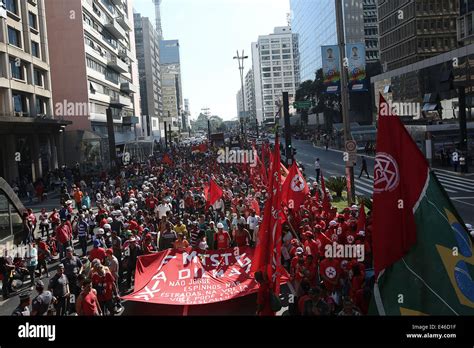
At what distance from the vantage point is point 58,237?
15875 mm

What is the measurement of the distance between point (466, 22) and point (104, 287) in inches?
2130

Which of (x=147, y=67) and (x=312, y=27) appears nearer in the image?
(x=312, y=27)

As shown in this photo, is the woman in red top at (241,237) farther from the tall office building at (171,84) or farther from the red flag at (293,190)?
the tall office building at (171,84)

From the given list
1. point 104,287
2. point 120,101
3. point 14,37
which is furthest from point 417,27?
point 104,287

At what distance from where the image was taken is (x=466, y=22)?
53.7 meters

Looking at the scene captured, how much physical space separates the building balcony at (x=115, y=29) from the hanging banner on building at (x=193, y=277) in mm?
64917

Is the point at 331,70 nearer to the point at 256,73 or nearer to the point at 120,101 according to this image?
the point at 256,73

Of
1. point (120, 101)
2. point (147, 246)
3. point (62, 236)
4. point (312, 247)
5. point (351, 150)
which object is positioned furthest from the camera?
point (120, 101)

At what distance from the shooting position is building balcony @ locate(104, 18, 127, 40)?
232ft

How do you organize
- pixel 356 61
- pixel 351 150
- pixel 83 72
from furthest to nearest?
pixel 83 72 < pixel 356 61 < pixel 351 150

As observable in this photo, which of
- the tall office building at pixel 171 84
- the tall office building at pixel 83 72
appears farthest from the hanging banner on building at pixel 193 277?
the tall office building at pixel 171 84

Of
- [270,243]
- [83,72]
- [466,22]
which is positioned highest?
[466,22]

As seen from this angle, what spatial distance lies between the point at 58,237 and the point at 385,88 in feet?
168

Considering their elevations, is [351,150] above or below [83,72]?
below
